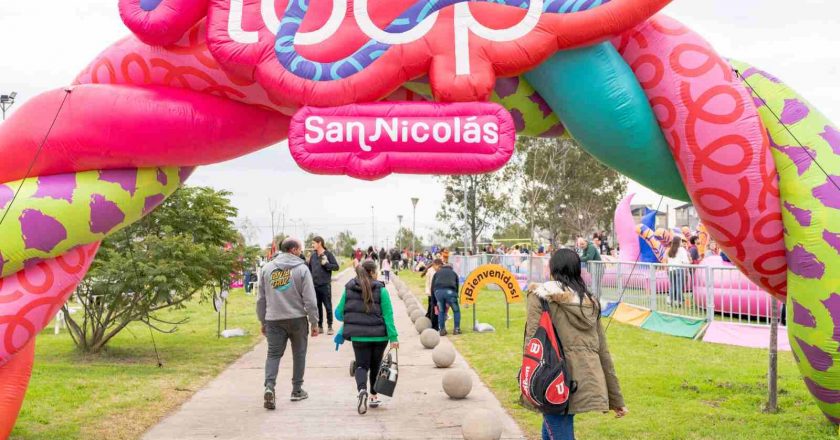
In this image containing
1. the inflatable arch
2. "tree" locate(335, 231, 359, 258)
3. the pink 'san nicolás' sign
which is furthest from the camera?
"tree" locate(335, 231, 359, 258)

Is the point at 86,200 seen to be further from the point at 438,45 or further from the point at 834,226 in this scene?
the point at 834,226

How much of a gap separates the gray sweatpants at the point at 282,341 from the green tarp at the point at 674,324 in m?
7.59

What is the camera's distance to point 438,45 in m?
5.68

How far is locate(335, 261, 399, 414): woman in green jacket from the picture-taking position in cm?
781

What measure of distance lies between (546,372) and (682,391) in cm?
430

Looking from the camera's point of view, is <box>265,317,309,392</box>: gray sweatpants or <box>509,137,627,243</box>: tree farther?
<box>509,137,627,243</box>: tree

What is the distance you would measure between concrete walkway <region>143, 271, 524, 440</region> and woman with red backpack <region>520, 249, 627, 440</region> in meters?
1.89

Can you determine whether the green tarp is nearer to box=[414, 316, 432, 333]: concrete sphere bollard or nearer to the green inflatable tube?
box=[414, 316, 432, 333]: concrete sphere bollard

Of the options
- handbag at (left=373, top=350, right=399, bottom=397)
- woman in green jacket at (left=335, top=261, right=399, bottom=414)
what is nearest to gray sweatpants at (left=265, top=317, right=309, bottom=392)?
woman in green jacket at (left=335, top=261, right=399, bottom=414)

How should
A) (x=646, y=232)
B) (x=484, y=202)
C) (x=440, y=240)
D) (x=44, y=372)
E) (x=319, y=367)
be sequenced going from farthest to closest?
(x=440, y=240), (x=484, y=202), (x=646, y=232), (x=319, y=367), (x=44, y=372)

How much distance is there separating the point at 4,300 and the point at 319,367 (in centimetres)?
532

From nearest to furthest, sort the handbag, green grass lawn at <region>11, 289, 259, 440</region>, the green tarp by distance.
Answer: green grass lawn at <region>11, 289, 259, 440</region> → the handbag → the green tarp

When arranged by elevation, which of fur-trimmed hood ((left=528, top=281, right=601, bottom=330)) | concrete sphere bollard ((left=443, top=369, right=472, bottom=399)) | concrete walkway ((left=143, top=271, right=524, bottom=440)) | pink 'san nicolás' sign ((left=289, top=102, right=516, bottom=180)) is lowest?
concrete walkway ((left=143, top=271, right=524, bottom=440))

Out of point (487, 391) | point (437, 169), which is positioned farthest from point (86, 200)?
point (487, 391)
